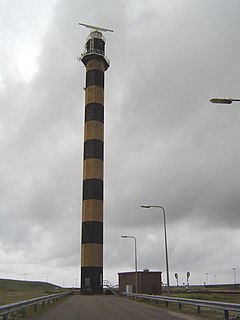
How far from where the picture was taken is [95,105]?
222 ft

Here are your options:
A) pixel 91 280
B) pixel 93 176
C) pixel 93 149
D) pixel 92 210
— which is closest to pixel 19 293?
pixel 91 280

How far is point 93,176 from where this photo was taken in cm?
6228

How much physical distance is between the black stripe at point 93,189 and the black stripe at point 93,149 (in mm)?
4098

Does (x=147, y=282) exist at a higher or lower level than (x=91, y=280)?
lower

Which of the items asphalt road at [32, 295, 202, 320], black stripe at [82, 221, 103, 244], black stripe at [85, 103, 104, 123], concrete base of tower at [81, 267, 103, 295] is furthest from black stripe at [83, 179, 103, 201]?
asphalt road at [32, 295, 202, 320]

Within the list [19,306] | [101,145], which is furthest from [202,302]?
[101,145]

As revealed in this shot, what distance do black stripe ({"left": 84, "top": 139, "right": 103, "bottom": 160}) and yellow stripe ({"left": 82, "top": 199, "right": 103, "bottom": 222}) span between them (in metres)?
7.56

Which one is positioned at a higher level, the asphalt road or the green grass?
the asphalt road

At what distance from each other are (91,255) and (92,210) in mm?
6861

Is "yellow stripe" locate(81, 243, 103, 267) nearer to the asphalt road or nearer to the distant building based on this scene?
the distant building

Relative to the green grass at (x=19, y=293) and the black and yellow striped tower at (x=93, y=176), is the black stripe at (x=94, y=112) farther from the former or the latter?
the green grass at (x=19, y=293)

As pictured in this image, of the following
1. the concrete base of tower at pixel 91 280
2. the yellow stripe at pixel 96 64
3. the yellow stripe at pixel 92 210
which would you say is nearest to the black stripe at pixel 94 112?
A: the yellow stripe at pixel 96 64

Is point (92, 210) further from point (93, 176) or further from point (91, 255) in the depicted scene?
point (91, 255)

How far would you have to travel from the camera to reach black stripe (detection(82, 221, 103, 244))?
2343 inches
